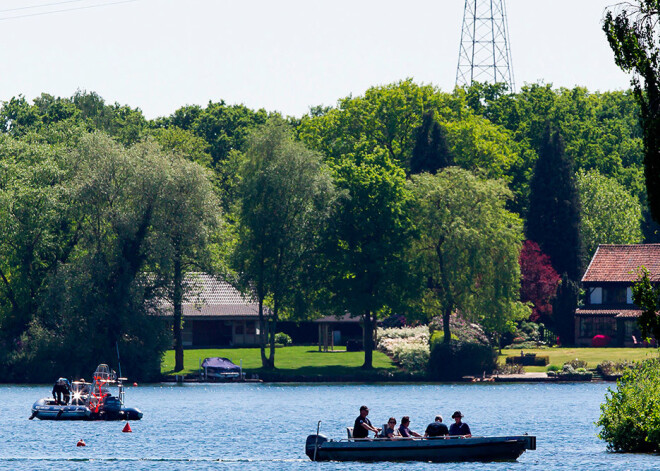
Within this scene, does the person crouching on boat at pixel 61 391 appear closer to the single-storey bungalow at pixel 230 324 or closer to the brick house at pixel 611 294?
the single-storey bungalow at pixel 230 324

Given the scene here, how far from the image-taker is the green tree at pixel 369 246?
92.2 m

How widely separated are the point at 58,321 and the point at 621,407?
50397 millimetres

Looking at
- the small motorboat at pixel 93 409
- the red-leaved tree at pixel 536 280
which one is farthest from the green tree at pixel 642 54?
the red-leaved tree at pixel 536 280

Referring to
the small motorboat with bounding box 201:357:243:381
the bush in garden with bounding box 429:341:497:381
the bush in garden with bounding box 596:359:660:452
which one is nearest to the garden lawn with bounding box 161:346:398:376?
the small motorboat with bounding box 201:357:243:381

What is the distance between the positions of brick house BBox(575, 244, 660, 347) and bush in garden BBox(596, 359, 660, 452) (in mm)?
59836

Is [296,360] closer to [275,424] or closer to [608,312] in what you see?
[608,312]

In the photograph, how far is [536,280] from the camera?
341ft

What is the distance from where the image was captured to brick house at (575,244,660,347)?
344 ft

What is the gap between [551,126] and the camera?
12225 centimetres

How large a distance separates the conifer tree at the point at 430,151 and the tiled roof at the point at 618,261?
15.5 meters

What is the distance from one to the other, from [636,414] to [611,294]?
6504cm

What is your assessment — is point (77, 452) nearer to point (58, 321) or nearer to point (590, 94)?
point (58, 321)

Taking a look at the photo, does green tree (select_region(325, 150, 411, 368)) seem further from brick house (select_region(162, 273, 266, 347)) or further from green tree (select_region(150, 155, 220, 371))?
brick house (select_region(162, 273, 266, 347))

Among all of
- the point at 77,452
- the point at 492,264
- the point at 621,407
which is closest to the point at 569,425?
the point at 621,407
